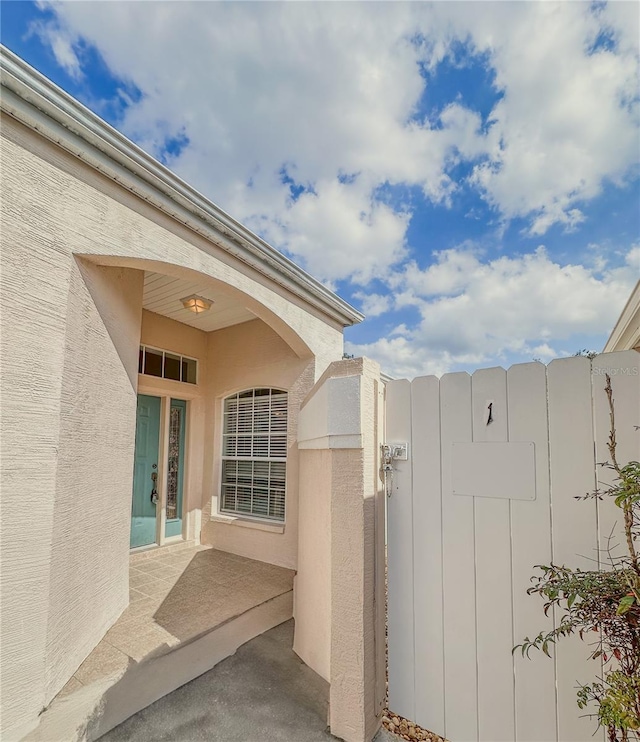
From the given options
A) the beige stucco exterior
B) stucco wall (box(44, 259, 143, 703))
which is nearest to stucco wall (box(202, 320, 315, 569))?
the beige stucco exterior

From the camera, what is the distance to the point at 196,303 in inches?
218

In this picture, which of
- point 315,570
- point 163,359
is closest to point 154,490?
point 163,359

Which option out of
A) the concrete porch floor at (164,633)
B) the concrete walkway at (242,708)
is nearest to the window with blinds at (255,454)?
the concrete porch floor at (164,633)

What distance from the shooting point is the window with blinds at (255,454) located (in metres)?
6.19

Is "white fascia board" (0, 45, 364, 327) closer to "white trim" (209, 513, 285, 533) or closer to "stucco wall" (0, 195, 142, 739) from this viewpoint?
"stucco wall" (0, 195, 142, 739)

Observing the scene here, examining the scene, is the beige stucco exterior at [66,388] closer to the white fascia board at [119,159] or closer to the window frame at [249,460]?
the white fascia board at [119,159]

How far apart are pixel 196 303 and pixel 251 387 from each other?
1.84 meters

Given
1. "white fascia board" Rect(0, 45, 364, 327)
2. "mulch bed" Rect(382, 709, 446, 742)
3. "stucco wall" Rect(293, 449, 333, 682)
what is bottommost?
"mulch bed" Rect(382, 709, 446, 742)

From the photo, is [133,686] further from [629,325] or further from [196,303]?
[629,325]

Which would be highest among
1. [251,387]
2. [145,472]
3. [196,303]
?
[196,303]

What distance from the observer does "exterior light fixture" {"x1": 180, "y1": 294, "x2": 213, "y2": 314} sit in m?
5.50

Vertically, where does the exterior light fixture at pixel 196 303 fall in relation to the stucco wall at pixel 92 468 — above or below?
above

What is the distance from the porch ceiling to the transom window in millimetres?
687

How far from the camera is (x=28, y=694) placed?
2.31 meters
